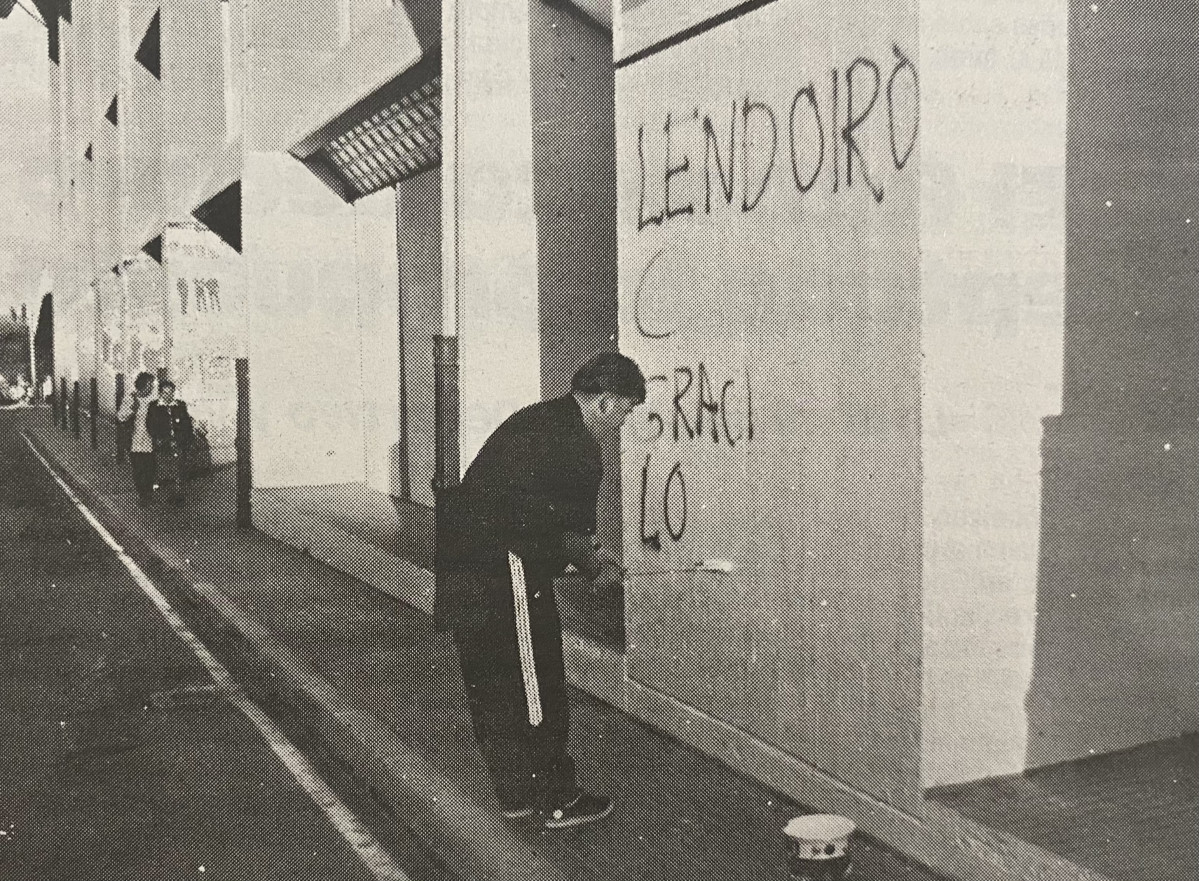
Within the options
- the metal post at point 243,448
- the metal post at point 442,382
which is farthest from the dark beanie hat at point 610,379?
the metal post at point 243,448

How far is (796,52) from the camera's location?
17.7ft

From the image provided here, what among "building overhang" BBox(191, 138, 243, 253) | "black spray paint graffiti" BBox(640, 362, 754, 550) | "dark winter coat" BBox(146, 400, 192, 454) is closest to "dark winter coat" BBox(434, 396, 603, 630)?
"black spray paint graffiti" BBox(640, 362, 754, 550)

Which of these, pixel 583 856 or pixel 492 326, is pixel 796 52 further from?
pixel 492 326

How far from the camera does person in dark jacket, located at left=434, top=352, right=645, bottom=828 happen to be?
5.00 meters

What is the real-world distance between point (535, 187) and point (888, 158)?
15.3 feet

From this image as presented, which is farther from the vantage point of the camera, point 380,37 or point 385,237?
point 385,237

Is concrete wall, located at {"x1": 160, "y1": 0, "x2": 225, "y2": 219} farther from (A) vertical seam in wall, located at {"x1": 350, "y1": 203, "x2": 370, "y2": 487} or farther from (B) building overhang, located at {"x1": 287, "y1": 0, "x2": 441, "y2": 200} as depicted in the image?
(B) building overhang, located at {"x1": 287, "y1": 0, "x2": 441, "y2": 200}

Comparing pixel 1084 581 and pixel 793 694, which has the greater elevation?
pixel 1084 581

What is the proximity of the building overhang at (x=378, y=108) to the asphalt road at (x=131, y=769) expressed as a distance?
510 cm

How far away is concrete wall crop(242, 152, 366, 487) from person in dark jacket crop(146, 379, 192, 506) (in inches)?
88.1

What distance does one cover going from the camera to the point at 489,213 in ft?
30.1

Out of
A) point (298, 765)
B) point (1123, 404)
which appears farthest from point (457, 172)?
point (1123, 404)

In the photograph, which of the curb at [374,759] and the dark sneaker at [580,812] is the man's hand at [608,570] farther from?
the curb at [374,759]

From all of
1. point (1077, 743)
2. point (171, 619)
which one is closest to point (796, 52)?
point (1077, 743)
